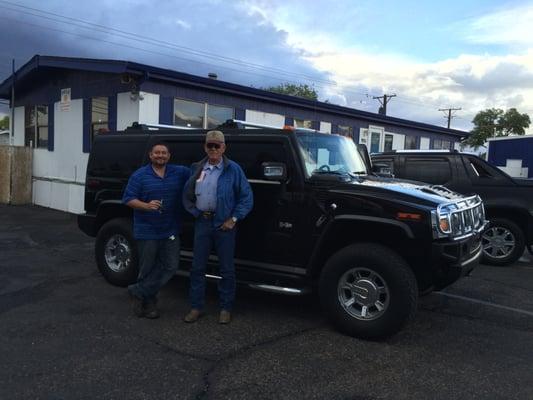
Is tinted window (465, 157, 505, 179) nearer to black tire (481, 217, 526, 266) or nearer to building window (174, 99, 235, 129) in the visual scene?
black tire (481, 217, 526, 266)

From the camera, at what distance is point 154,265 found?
5105 millimetres

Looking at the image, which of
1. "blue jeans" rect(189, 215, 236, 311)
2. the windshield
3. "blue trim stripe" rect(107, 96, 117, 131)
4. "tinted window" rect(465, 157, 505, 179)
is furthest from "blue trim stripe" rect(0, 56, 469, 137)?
"blue jeans" rect(189, 215, 236, 311)

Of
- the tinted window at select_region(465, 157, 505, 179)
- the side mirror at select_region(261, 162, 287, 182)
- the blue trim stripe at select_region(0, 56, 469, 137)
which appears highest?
the blue trim stripe at select_region(0, 56, 469, 137)

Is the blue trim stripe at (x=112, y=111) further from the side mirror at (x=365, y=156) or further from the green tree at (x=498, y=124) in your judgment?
the green tree at (x=498, y=124)

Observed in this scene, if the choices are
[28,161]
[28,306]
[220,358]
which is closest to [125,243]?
[28,306]

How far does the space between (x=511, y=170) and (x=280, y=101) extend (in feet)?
42.5

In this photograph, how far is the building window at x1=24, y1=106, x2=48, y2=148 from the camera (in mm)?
15663

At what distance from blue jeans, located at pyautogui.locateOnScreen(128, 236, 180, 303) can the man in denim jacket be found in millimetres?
345

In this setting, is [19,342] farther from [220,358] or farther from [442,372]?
[442,372]

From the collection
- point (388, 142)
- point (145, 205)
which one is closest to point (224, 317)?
point (145, 205)

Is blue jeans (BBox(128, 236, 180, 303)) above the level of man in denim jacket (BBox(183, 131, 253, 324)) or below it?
below

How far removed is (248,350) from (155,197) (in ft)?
5.73

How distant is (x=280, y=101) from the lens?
15.0 meters

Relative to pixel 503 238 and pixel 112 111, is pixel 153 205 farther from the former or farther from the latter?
pixel 112 111
